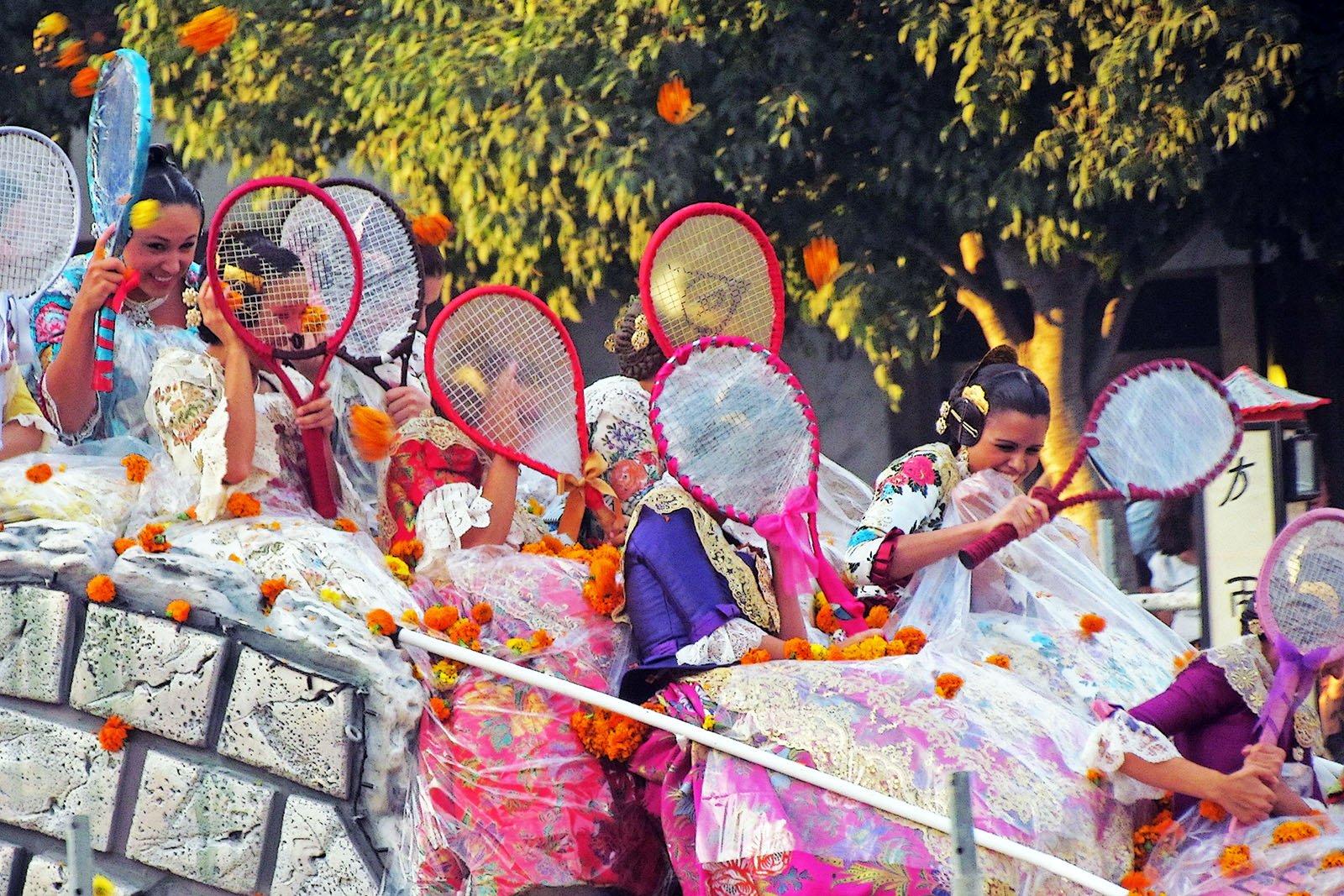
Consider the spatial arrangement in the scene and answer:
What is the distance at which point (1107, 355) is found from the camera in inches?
343

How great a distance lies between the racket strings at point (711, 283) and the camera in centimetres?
371

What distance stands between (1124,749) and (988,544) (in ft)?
1.60

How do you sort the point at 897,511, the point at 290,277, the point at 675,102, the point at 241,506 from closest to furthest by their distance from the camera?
1. the point at 241,506
2. the point at 290,277
3. the point at 897,511
4. the point at 675,102

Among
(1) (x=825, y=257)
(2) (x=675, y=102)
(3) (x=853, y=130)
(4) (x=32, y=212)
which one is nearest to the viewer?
(4) (x=32, y=212)

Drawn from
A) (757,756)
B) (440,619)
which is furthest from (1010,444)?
(440,619)

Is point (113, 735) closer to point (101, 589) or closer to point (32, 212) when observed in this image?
point (101, 589)

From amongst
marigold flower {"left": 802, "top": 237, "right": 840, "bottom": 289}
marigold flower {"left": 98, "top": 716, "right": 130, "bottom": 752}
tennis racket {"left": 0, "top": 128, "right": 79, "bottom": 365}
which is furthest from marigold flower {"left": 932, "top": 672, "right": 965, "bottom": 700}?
marigold flower {"left": 802, "top": 237, "right": 840, "bottom": 289}

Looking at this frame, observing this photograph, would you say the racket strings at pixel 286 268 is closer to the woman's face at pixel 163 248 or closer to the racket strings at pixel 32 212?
the woman's face at pixel 163 248

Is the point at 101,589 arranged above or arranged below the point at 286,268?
below

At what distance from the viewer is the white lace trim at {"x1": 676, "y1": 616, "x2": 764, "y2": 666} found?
10.9ft

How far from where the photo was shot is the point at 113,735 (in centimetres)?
330

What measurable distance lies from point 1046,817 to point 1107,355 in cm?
584

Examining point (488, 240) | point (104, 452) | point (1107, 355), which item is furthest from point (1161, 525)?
point (104, 452)

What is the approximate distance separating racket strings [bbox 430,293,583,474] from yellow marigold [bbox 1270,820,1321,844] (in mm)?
1528
